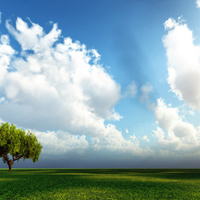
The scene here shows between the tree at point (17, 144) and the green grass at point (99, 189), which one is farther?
the tree at point (17, 144)

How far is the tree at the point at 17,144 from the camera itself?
48219 millimetres

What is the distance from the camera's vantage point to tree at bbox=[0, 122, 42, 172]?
48.2m

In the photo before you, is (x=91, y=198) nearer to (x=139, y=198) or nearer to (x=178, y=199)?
(x=139, y=198)

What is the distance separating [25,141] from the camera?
5184 cm

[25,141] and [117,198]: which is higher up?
[25,141]

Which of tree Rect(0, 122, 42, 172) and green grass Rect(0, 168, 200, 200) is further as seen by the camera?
tree Rect(0, 122, 42, 172)

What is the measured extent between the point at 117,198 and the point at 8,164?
49776 mm

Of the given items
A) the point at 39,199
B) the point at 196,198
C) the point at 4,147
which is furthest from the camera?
the point at 4,147

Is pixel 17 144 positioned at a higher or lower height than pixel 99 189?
higher

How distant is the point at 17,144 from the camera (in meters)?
48.6

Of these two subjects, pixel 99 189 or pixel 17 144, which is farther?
pixel 17 144

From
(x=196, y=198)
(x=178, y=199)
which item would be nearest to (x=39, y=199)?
(x=178, y=199)

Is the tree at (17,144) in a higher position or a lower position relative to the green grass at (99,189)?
higher

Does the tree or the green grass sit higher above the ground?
the tree
